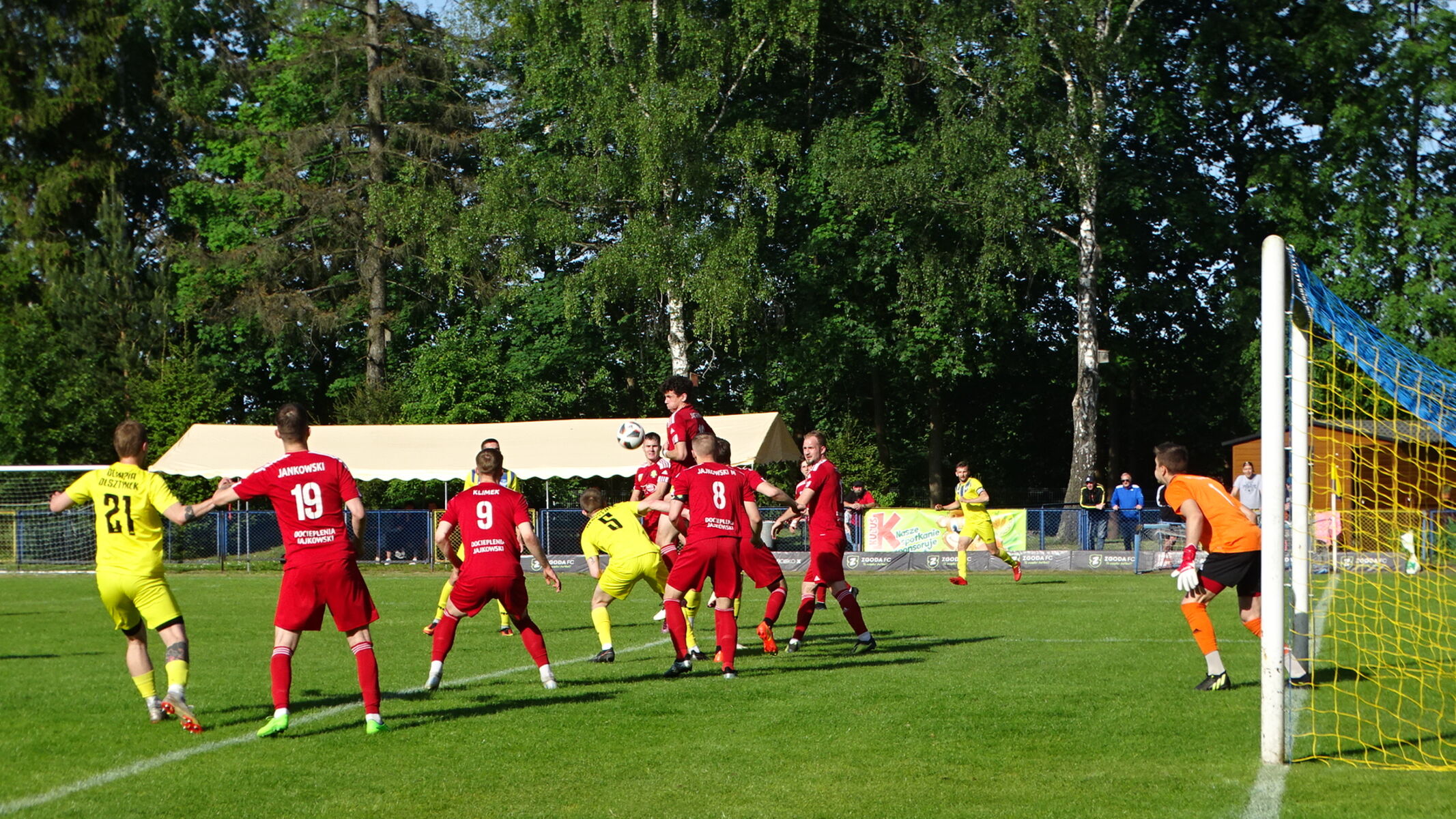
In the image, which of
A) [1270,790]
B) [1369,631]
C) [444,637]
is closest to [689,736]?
[444,637]

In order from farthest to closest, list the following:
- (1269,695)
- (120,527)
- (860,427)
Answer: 1. (860,427)
2. (120,527)
3. (1269,695)

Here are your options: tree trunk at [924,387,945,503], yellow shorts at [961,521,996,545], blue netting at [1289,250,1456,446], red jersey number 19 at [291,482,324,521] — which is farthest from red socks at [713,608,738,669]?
tree trunk at [924,387,945,503]

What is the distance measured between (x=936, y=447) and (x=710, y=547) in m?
34.6

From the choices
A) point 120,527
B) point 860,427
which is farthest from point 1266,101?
Answer: point 120,527

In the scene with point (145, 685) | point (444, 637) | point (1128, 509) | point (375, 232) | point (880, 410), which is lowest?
point (1128, 509)

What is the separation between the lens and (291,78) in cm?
4369

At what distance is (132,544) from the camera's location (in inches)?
336

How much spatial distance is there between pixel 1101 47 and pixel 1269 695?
28.4 metres

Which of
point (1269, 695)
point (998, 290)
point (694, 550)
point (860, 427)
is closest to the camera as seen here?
point (1269, 695)

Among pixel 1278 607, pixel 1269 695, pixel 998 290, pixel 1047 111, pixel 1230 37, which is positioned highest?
pixel 1230 37

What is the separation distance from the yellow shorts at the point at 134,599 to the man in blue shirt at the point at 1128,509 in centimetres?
2227

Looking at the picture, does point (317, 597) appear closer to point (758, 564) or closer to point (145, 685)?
point (145, 685)

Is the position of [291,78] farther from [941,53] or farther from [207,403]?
[941,53]

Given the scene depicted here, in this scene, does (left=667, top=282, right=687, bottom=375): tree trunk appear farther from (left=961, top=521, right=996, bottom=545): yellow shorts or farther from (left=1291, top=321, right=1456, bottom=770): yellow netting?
(left=1291, top=321, right=1456, bottom=770): yellow netting
